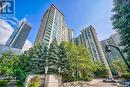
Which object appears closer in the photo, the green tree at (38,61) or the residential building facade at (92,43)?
the green tree at (38,61)

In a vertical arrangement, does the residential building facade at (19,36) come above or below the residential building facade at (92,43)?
above

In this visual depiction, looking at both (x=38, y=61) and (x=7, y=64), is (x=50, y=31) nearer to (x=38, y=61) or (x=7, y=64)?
(x=7, y=64)

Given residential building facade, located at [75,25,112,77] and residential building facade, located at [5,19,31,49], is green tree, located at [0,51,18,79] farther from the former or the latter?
residential building facade, located at [5,19,31,49]

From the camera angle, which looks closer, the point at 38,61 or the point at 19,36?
the point at 38,61

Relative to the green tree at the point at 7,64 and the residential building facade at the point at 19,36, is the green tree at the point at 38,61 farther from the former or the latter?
the residential building facade at the point at 19,36

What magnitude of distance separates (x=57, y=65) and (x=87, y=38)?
257 feet

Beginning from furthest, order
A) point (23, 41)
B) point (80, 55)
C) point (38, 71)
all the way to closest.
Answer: point (23, 41)
point (80, 55)
point (38, 71)

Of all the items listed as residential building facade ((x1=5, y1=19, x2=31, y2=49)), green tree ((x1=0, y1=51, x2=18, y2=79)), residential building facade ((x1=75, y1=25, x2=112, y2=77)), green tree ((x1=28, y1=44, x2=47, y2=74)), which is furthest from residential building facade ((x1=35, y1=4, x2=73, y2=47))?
residential building facade ((x1=5, y1=19, x2=31, y2=49))

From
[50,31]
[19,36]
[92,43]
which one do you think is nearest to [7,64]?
[50,31]

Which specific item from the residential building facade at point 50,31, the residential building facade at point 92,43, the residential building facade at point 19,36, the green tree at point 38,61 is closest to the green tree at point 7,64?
the green tree at point 38,61

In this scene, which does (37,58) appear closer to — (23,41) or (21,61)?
(21,61)

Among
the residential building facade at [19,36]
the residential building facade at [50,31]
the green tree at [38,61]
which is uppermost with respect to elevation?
the residential building facade at [19,36]

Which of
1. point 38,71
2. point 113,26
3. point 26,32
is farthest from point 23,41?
point 113,26

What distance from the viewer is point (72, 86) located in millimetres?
20578
